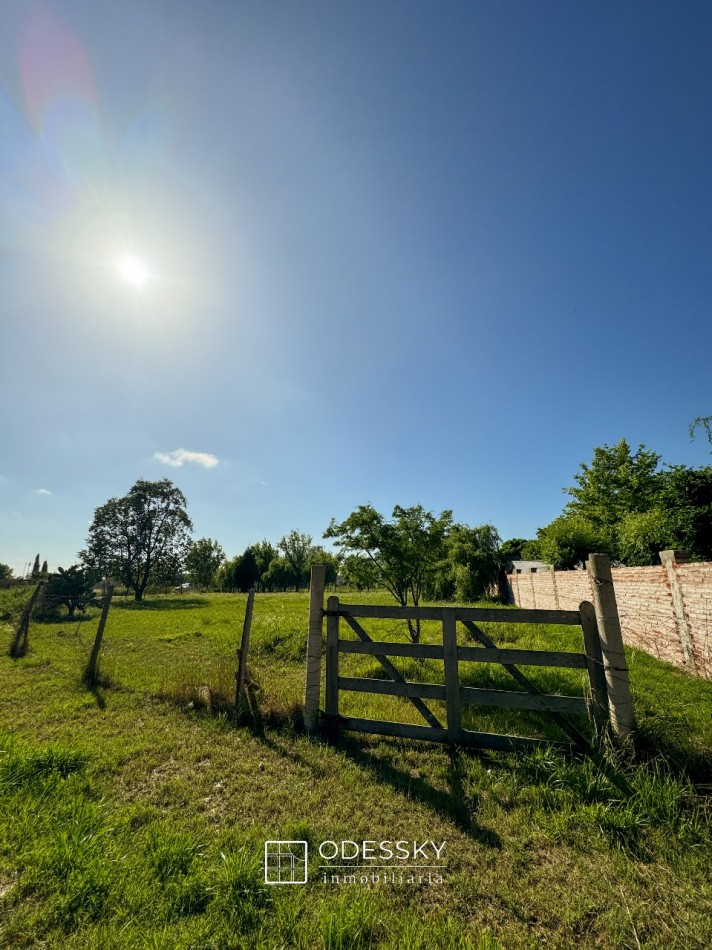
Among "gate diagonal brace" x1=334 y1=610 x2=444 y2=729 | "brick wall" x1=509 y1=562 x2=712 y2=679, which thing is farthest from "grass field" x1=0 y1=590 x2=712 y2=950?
"brick wall" x1=509 y1=562 x2=712 y2=679

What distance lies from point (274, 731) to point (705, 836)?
16.2ft

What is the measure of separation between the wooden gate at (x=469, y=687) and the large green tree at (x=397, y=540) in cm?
484

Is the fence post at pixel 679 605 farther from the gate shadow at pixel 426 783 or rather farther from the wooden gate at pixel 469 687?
the gate shadow at pixel 426 783

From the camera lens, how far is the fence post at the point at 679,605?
7.95m

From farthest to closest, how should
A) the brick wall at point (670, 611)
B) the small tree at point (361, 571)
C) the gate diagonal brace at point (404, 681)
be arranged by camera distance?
the small tree at point (361, 571), the brick wall at point (670, 611), the gate diagonal brace at point (404, 681)

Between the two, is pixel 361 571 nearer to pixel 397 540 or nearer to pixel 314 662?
pixel 397 540

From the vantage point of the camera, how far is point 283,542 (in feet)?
218

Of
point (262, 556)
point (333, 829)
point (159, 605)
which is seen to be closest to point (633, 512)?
point (333, 829)

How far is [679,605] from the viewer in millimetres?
8172

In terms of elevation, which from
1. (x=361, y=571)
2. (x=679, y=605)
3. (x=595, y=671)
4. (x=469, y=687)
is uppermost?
(x=361, y=571)

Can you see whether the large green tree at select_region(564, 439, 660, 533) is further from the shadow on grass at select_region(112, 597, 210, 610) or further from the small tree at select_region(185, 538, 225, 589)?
the small tree at select_region(185, 538, 225, 589)

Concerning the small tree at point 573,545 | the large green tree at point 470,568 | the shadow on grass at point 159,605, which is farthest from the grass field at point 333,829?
the shadow on grass at point 159,605

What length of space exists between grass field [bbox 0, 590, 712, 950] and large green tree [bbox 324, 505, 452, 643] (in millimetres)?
4654

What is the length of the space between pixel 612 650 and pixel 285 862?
3964 millimetres
